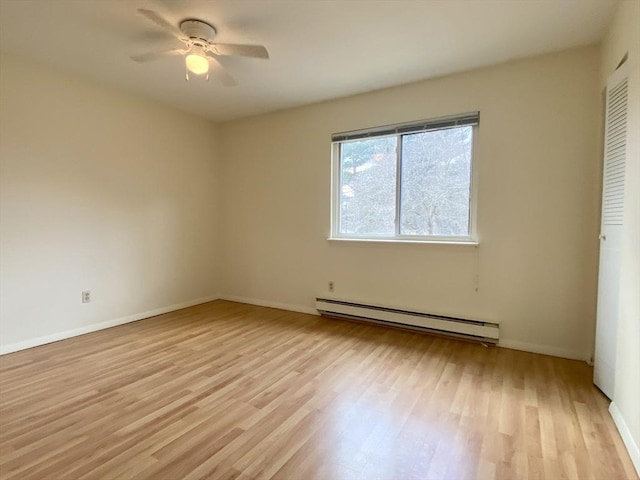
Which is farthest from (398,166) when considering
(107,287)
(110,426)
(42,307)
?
(42,307)

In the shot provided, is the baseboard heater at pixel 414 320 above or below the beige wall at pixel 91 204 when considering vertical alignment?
below

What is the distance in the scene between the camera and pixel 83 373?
7.84ft

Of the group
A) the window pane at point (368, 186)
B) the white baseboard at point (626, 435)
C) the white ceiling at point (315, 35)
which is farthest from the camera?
the window pane at point (368, 186)

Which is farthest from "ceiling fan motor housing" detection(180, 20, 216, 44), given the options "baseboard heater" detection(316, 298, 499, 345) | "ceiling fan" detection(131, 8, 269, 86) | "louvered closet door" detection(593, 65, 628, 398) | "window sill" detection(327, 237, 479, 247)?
"baseboard heater" detection(316, 298, 499, 345)

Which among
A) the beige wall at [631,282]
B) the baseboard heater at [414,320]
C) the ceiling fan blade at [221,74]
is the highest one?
the ceiling fan blade at [221,74]

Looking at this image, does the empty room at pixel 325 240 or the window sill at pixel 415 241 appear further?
the window sill at pixel 415 241

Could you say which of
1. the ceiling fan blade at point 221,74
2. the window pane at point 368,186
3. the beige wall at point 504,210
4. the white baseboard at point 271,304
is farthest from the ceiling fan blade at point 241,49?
the white baseboard at point 271,304

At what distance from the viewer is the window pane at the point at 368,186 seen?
11.6 ft

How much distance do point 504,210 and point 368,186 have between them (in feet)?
4.58

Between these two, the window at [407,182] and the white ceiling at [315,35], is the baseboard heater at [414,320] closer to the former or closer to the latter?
the window at [407,182]

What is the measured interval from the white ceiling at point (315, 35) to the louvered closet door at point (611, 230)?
65 cm

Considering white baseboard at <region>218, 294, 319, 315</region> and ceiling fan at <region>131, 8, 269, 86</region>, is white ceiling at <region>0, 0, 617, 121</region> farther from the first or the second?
white baseboard at <region>218, 294, 319, 315</region>

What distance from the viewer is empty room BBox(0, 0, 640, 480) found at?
169 centimetres

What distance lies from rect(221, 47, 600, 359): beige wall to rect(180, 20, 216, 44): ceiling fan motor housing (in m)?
1.72
